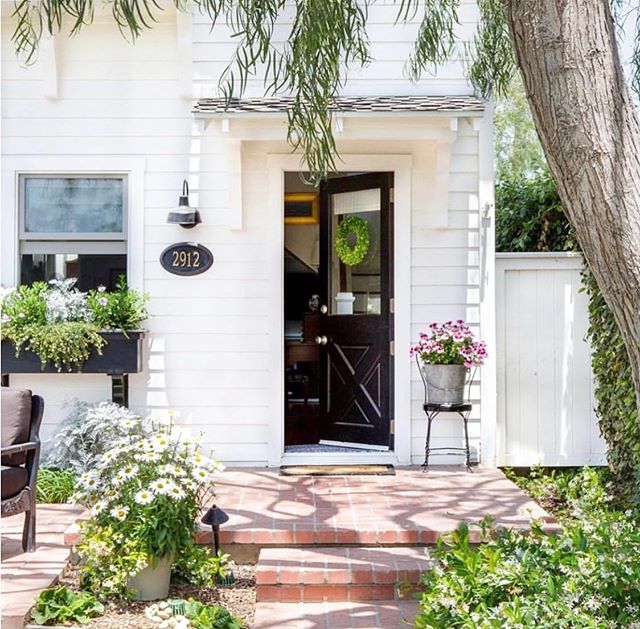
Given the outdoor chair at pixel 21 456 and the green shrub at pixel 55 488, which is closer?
the outdoor chair at pixel 21 456

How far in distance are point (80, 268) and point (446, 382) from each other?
298 centimetres

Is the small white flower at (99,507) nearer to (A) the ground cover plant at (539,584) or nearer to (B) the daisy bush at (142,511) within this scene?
(B) the daisy bush at (142,511)

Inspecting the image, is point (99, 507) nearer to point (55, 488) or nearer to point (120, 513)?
point (120, 513)

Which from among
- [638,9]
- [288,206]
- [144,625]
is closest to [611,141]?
[638,9]

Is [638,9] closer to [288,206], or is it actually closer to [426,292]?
[426,292]

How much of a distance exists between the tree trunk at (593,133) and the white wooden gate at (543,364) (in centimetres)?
389

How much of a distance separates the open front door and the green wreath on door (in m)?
0.03

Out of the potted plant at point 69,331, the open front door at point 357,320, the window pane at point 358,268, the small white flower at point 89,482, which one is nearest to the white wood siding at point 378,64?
the open front door at point 357,320

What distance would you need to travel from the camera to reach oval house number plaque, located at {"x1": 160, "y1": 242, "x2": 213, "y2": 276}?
577 cm

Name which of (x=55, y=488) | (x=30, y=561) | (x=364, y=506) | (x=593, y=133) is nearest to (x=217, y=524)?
(x=30, y=561)

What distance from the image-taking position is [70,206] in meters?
5.84

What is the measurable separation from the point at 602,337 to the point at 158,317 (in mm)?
3320

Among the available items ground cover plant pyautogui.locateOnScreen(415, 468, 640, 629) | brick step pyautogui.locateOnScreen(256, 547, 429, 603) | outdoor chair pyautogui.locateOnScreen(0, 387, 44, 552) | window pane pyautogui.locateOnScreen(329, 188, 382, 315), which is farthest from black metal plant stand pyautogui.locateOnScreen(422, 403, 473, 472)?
outdoor chair pyautogui.locateOnScreen(0, 387, 44, 552)

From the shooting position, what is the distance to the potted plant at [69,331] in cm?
533
